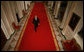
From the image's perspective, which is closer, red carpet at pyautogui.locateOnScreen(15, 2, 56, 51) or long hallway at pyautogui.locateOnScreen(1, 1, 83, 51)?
long hallway at pyautogui.locateOnScreen(1, 1, 83, 51)

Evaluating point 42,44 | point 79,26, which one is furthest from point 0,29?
point 79,26

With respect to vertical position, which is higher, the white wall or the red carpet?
the white wall

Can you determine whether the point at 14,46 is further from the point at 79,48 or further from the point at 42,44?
the point at 79,48

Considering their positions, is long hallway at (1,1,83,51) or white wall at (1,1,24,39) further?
white wall at (1,1,24,39)

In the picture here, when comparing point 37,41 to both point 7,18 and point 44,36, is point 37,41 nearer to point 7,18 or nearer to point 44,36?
point 44,36

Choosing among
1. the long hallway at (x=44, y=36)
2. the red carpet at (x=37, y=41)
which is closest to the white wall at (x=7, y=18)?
the long hallway at (x=44, y=36)

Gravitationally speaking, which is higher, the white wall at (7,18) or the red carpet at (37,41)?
the white wall at (7,18)

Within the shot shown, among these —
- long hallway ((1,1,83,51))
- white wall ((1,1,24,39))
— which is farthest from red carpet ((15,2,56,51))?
white wall ((1,1,24,39))

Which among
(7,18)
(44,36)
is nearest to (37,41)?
(44,36)

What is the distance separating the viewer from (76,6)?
4.54 meters

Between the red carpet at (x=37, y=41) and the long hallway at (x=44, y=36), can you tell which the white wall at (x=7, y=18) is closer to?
the long hallway at (x=44, y=36)

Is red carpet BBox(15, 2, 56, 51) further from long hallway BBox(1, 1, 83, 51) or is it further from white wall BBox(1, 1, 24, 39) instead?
white wall BBox(1, 1, 24, 39)

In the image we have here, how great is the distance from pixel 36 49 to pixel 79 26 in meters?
3.42

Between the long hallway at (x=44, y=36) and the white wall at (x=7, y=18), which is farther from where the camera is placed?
the white wall at (x=7, y=18)
